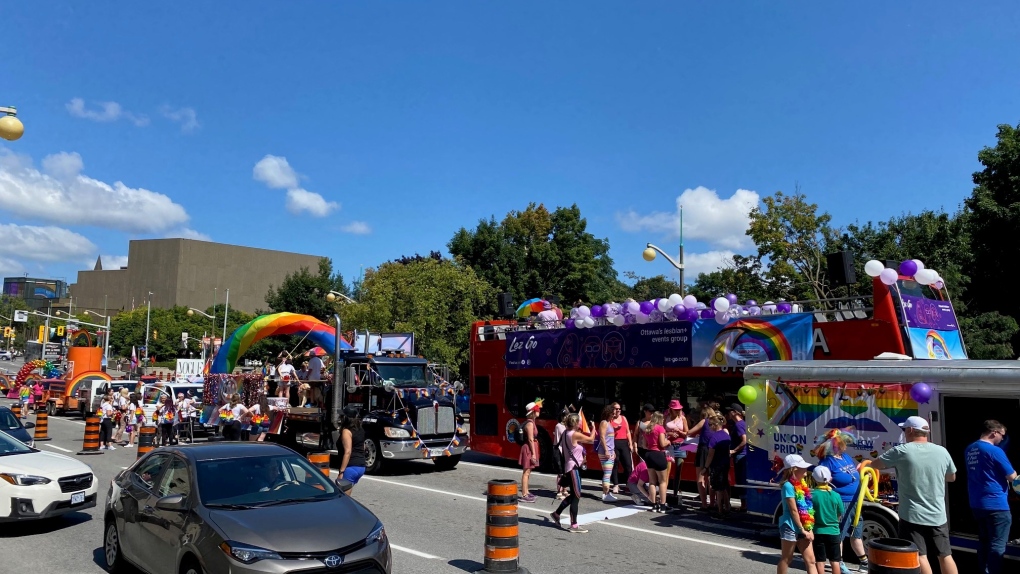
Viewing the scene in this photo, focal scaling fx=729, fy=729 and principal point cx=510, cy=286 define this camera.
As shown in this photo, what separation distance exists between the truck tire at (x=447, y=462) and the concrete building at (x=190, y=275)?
347 ft

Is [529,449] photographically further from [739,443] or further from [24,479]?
[24,479]

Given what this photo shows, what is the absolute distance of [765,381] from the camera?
1029cm

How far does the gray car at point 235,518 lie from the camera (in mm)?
5743

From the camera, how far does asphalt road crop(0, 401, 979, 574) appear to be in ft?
27.5

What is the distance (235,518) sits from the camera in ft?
20.0

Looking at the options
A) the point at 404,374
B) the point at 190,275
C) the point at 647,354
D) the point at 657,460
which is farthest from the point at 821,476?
the point at 190,275

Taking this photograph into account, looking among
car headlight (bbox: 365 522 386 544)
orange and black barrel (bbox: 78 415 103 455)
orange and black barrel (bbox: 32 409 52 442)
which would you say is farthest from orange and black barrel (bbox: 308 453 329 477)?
Answer: orange and black barrel (bbox: 32 409 52 442)

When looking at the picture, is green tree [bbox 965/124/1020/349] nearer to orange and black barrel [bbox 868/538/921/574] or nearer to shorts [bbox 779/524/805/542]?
shorts [bbox 779/524/805/542]

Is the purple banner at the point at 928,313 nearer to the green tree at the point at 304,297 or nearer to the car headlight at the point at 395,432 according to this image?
the car headlight at the point at 395,432

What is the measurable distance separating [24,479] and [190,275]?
4879 inches

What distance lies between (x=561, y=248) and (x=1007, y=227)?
25.8 m

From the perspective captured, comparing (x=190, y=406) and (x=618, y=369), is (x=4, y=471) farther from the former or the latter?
(x=190, y=406)

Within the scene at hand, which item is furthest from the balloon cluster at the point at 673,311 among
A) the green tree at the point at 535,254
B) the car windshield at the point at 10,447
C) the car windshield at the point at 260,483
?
the green tree at the point at 535,254

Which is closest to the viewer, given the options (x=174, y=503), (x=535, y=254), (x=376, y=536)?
(x=376, y=536)
